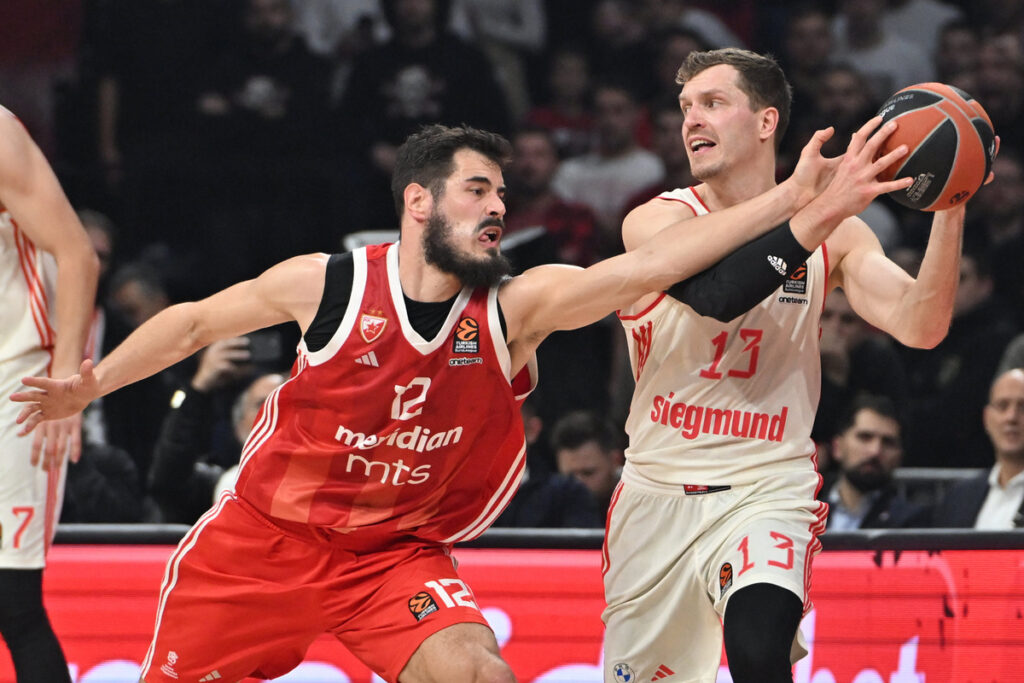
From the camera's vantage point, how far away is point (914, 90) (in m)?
4.26

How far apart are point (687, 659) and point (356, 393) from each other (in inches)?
52.0

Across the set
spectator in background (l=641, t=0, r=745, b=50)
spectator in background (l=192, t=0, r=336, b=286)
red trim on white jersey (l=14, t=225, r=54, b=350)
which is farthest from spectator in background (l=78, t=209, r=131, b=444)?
spectator in background (l=641, t=0, r=745, b=50)

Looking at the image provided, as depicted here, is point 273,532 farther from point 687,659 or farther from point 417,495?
point 687,659

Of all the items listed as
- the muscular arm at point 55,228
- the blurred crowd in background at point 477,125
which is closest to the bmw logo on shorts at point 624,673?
the muscular arm at point 55,228

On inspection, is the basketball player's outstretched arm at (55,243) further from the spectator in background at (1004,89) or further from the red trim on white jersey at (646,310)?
the spectator in background at (1004,89)

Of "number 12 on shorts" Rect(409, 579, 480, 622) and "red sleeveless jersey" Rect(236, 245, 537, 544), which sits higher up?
"red sleeveless jersey" Rect(236, 245, 537, 544)

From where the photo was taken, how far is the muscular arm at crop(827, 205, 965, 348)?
4262mm

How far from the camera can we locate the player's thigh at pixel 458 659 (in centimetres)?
415

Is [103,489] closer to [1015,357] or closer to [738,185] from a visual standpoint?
[738,185]

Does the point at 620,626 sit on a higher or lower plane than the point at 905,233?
lower

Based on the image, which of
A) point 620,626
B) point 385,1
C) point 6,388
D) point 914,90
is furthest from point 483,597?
point 385,1

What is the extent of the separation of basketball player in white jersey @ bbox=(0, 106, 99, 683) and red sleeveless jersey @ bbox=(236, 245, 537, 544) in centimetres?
75

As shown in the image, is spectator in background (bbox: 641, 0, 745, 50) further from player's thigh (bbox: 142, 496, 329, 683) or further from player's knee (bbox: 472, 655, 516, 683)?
player's knee (bbox: 472, 655, 516, 683)

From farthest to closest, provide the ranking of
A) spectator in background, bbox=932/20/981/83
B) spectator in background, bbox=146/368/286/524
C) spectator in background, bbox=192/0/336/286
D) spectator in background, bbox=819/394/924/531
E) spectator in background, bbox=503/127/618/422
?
1. spectator in background, bbox=932/20/981/83
2. spectator in background, bbox=192/0/336/286
3. spectator in background, bbox=503/127/618/422
4. spectator in background, bbox=819/394/924/531
5. spectator in background, bbox=146/368/286/524
